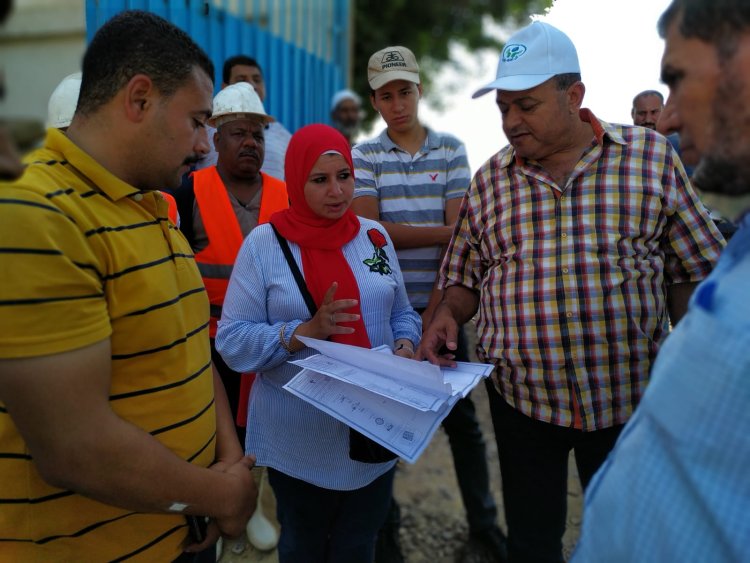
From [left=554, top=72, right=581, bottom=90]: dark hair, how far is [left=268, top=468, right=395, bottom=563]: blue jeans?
1.57 meters

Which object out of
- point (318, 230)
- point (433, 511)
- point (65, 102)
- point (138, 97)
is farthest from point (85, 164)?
point (433, 511)

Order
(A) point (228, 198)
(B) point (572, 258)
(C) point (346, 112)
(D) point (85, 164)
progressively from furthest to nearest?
(C) point (346, 112)
(A) point (228, 198)
(B) point (572, 258)
(D) point (85, 164)

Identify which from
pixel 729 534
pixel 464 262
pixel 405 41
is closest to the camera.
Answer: pixel 729 534

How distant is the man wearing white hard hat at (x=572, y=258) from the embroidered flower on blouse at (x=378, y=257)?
29 centimetres

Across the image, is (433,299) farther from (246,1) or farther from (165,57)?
(246,1)

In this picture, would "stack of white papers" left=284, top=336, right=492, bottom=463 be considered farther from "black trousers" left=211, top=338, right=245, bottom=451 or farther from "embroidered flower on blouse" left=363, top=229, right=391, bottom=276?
"black trousers" left=211, top=338, right=245, bottom=451

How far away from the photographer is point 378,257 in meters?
2.14

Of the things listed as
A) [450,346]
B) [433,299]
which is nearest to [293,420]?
[450,346]

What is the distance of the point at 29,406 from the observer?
0.96 meters

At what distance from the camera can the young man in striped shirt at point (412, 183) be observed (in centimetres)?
277

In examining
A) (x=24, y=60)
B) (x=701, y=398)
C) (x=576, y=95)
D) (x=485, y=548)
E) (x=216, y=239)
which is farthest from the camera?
(x=485, y=548)

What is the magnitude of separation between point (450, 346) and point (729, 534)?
1.26 meters

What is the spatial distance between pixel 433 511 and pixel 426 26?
492 inches

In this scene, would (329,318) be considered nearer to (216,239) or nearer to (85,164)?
(85,164)
